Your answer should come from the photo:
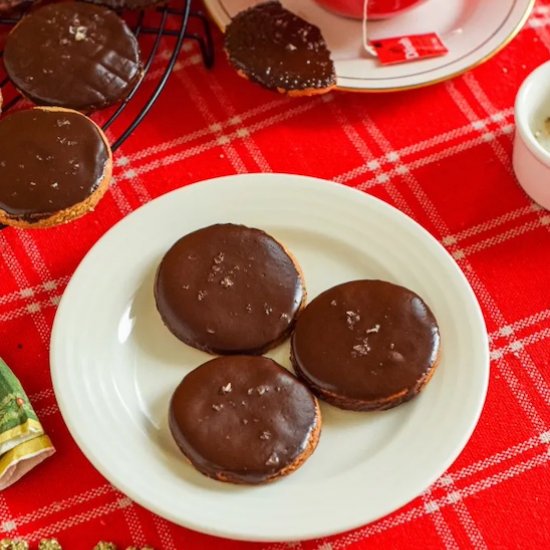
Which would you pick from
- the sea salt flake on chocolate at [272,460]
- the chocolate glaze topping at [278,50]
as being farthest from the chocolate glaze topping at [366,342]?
the chocolate glaze topping at [278,50]

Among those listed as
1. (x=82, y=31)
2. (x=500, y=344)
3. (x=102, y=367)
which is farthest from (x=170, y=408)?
(x=82, y=31)

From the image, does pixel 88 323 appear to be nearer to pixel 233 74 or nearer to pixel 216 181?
pixel 216 181

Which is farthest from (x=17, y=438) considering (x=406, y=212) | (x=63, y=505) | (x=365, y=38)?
(x=365, y=38)

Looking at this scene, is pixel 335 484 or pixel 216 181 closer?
pixel 335 484

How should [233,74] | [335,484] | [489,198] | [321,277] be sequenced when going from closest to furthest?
[335,484] < [321,277] < [489,198] < [233,74]

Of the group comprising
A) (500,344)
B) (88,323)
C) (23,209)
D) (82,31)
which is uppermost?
(82,31)

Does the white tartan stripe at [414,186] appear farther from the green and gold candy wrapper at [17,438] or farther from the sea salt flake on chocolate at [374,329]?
the green and gold candy wrapper at [17,438]

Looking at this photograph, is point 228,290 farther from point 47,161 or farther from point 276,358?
point 47,161
